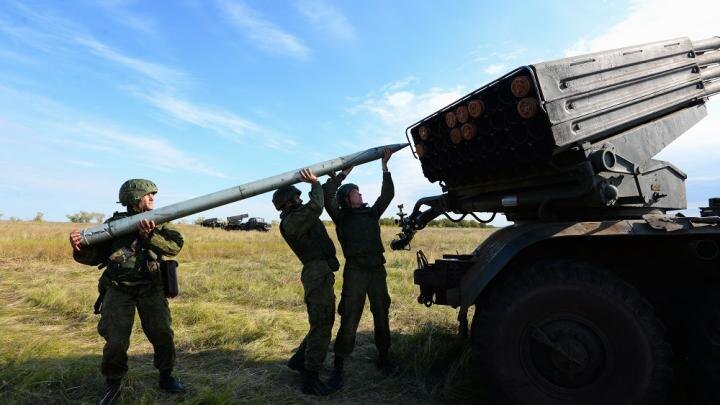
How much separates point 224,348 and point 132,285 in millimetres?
1946

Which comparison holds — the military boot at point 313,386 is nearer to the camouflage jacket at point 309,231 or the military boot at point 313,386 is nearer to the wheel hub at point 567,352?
the camouflage jacket at point 309,231

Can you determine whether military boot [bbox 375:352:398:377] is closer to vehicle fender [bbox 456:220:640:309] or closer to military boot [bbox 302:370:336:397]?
military boot [bbox 302:370:336:397]

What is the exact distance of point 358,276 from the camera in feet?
15.1

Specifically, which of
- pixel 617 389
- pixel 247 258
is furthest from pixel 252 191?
pixel 247 258

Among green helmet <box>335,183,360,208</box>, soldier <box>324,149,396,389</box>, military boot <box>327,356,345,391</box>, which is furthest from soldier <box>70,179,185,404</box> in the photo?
green helmet <box>335,183,360,208</box>

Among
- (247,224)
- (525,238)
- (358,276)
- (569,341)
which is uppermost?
(247,224)

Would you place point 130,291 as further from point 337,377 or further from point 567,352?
point 567,352

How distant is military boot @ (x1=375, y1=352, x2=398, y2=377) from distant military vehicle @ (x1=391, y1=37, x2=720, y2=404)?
1.44 meters

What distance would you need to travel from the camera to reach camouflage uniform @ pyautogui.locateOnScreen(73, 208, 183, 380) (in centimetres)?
375

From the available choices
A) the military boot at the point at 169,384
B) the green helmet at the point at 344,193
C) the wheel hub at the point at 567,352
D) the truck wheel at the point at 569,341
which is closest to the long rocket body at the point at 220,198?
the green helmet at the point at 344,193

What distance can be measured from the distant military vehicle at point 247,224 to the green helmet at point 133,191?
28.6 meters

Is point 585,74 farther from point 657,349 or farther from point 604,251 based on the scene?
point 657,349

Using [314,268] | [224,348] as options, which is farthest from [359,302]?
[224,348]

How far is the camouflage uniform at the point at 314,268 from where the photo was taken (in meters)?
4.28
